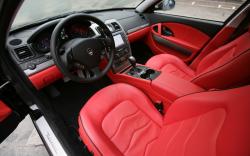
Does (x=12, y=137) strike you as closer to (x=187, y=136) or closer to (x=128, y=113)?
(x=128, y=113)

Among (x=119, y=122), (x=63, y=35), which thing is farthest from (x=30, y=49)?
(x=119, y=122)

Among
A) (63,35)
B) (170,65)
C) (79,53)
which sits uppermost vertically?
(63,35)

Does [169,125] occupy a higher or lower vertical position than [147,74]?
higher

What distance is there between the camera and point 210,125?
0.97 m

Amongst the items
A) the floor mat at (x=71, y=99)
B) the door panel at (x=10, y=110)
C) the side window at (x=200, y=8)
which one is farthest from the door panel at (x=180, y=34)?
the door panel at (x=10, y=110)

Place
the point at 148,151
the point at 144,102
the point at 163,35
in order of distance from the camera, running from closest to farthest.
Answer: the point at 148,151, the point at 144,102, the point at 163,35

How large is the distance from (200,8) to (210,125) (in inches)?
98.4

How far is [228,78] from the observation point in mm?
1336

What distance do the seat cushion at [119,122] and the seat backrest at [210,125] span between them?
0.23 m

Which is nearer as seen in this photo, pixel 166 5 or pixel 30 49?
pixel 30 49

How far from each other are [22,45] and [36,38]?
0.37ft

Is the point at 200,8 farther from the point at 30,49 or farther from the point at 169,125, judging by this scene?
the point at 169,125

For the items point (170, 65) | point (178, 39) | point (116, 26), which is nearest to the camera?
point (170, 65)

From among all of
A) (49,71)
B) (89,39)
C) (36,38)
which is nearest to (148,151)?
(89,39)
